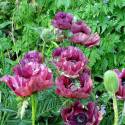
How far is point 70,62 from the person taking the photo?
1.05 m

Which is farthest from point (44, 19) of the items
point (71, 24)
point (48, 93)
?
point (48, 93)

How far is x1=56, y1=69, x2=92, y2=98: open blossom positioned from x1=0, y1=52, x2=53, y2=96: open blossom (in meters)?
0.05

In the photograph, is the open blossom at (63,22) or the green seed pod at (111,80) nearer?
the green seed pod at (111,80)

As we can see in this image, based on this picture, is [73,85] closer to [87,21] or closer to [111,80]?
[111,80]

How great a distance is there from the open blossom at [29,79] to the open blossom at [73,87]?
0.05m

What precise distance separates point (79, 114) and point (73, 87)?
0.22 ft

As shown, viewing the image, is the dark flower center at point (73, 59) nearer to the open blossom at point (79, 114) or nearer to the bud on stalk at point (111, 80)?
the open blossom at point (79, 114)

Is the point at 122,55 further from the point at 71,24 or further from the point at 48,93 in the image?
the point at 48,93

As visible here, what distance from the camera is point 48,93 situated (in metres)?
1.14

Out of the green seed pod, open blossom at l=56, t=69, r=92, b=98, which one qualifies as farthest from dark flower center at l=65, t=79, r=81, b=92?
the green seed pod

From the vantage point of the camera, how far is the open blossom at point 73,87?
3.29 ft

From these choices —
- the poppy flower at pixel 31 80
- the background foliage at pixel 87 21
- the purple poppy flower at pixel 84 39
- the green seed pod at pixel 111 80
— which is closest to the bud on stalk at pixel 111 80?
the green seed pod at pixel 111 80

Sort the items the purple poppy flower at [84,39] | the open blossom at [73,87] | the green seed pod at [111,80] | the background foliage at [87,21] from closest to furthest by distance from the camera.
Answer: the green seed pod at [111,80] < the open blossom at [73,87] < the purple poppy flower at [84,39] < the background foliage at [87,21]

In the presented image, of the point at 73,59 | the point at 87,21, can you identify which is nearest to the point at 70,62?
the point at 73,59
